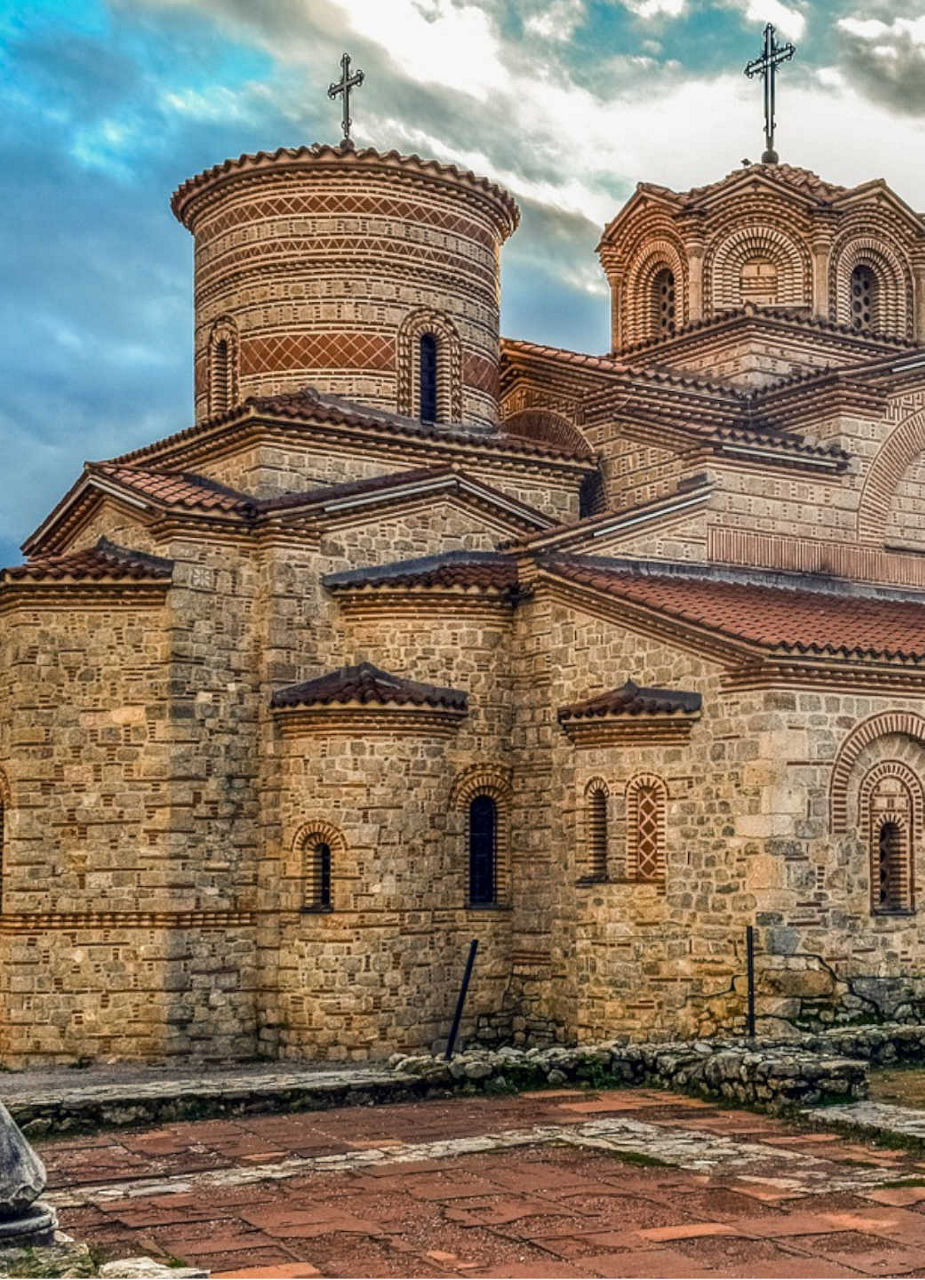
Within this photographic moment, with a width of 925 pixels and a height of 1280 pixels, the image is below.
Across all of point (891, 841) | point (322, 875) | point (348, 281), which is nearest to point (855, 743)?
point (891, 841)

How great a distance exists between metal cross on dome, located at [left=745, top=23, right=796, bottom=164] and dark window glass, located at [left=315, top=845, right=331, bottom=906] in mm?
11084

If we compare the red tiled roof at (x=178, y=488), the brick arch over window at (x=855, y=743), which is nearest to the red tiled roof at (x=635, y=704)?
the brick arch over window at (x=855, y=743)

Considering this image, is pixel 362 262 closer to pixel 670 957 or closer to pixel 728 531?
pixel 728 531

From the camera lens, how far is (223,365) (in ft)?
57.7

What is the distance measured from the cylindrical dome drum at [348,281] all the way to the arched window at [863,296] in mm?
5148

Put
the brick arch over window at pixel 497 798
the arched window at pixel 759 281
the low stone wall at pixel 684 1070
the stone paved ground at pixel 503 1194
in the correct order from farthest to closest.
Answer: the arched window at pixel 759 281 < the brick arch over window at pixel 497 798 < the low stone wall at pixel 684 1070 < the stone paved ground at pixel 503 1194

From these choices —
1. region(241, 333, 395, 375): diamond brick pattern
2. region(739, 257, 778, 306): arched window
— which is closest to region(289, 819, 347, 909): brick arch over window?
region(241, 333, 395, 375): diamond brick pattern

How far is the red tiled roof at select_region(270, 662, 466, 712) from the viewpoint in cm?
1414

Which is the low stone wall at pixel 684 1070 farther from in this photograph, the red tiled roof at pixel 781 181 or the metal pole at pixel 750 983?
the red tiled roof at pixel 781 181

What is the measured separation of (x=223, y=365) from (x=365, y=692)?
A: 5.15 m

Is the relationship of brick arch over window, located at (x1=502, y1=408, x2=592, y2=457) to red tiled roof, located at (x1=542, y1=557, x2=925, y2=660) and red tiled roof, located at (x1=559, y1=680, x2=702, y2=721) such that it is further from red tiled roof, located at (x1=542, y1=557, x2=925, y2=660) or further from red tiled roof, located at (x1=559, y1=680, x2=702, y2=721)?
red tiled roof, located at (x1=559, y1=680, x2=702, y2=721)

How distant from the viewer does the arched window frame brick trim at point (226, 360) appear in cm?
1725

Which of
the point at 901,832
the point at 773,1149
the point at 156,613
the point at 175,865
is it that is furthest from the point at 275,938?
the point at 773,1149

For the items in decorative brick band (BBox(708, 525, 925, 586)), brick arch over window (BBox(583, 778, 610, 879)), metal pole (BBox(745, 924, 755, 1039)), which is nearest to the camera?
metal pole (BBox(745, 924, 755, 1039))
